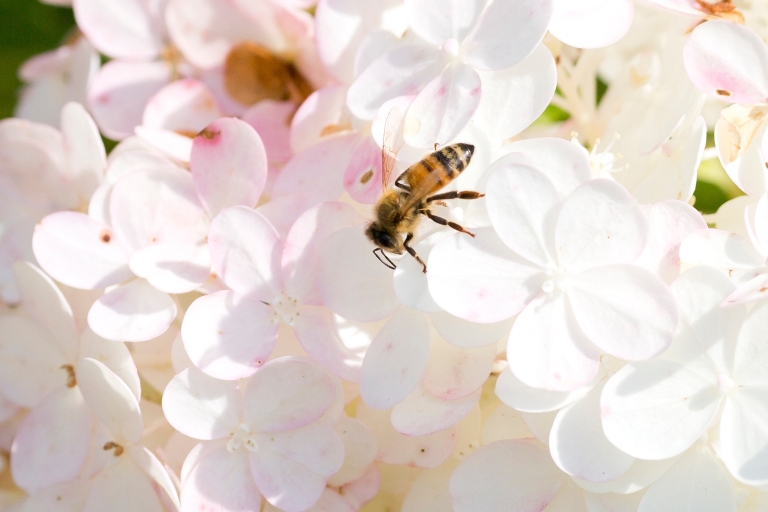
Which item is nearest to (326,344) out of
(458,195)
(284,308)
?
(284,308)

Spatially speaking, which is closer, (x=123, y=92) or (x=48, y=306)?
(x=48, y=306)

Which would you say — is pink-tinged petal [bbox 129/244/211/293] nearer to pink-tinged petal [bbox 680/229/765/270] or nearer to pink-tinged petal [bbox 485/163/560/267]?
pink-tinged petal [bbox 485/163/560/267]

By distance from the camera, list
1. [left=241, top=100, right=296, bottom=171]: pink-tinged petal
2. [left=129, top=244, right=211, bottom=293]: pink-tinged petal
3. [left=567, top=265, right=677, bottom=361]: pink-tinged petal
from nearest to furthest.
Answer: [left=567, top=265, right=677, bottom=361]: pink-tinged petal
[left=129, top=244, right=211, bottom=293]: pink-tinged petal
[left=241, top=100, right=296, bottom=171]: pink-tinged petal

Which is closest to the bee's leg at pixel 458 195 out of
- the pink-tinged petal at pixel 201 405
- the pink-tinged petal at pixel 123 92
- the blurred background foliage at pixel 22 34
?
the pink-tinged petal at pixel 201 405

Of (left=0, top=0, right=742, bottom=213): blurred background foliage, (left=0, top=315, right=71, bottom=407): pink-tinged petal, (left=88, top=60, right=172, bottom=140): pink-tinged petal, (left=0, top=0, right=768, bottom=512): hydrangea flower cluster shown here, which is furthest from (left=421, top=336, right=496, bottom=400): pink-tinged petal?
(left=0, top=0, right=742, bottom=213): blurred background foliage

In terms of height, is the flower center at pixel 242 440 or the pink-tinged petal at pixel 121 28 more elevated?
the pink-tinged petal at pixel 121 28

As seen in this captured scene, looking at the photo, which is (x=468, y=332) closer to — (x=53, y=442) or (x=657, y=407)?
(x=657, y=407)

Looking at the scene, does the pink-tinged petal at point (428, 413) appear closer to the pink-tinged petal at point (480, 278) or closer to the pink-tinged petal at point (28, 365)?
the pink-tinged petal at point (480, 278)
